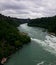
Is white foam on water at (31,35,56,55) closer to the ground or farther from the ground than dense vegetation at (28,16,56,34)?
closer to the ground

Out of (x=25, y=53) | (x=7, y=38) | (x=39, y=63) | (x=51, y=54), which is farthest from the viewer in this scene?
(x=7, y=38)

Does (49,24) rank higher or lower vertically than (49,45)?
higher

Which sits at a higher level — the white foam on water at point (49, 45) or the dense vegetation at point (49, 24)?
the dense vegetation at point (49, 24)

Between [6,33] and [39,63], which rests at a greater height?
[6,33]

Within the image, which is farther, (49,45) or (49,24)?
(49,24)

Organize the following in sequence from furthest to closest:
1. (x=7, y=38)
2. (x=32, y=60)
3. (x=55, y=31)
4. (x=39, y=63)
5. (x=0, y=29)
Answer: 1. (x=55, y=31)
2. (x=0, y=29)
3. (x=7, y=38)
4. (x=32, y=60)
5. (x=39, y=63)

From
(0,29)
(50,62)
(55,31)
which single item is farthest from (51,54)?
(55,31)

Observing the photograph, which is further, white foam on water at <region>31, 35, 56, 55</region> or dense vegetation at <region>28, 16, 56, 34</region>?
dense vegetation at <region>28, 16, 56, 34</region>

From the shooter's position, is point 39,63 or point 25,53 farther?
point 25,53

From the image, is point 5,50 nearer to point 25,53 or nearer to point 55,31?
point 25,53

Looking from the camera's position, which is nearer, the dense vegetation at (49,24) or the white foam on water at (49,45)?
the white foam on water at (49,45)

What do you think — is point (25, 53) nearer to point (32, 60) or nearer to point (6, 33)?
point (32, 60)
